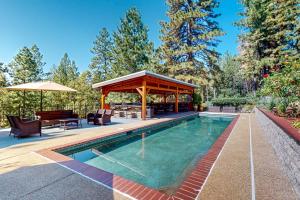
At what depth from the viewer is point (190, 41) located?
24.6m

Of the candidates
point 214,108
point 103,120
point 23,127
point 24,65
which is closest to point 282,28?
point 214,108

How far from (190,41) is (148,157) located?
893 inches

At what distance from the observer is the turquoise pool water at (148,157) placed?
3.97 m

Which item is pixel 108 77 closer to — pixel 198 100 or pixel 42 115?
pixel 198 100

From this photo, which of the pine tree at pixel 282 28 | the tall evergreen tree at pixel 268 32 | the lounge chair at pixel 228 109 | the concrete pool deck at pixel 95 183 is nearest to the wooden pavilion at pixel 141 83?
the lounge chair at pixel 228 109

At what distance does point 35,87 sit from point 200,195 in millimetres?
7929

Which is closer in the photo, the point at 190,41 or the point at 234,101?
the point at 234,101

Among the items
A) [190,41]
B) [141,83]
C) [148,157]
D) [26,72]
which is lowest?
[148,157]

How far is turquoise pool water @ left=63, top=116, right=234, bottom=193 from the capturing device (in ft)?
13.0

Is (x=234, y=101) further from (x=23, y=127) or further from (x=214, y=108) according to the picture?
(x=23, y=127)

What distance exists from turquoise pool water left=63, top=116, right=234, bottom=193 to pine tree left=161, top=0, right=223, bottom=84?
1716cm

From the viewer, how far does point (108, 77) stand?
27.3m

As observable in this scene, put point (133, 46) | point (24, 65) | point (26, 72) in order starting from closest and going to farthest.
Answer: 1. point (26, 72)
2. point (24, 65)
3. point (133, 46)

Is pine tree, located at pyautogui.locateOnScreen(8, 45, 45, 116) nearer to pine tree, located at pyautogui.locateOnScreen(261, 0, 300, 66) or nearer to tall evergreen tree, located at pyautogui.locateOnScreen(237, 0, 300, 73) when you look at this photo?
tall evergreen tree, located at pyautogui.locateOnScreen(237, 0, 300, 73)
